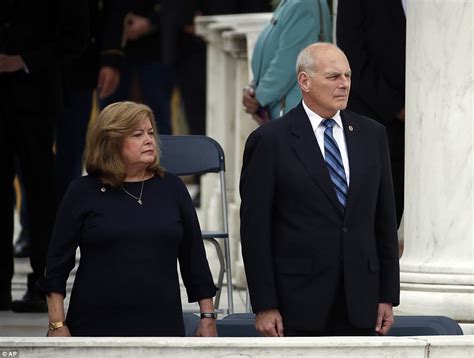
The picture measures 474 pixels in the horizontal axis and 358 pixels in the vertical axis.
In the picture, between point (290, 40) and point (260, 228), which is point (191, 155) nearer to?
point (290, 40)

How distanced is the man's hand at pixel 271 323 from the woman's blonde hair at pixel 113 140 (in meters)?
0.70

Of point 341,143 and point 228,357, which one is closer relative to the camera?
point 228,357

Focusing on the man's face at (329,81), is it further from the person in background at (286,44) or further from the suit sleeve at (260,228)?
the person in background at (286,44)

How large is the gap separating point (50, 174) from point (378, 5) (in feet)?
6.94

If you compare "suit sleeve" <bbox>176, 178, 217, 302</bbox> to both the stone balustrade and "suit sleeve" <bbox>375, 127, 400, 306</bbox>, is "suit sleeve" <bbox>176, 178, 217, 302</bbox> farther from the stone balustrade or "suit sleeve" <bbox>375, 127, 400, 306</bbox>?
the stone balustrade

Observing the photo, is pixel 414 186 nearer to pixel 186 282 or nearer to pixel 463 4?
pixel 463 4

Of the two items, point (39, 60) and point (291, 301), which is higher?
point (39, 60)

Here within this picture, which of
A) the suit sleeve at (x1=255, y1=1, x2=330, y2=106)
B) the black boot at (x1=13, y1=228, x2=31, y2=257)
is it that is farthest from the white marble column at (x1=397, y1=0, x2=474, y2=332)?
the black boot at (x1=13, y1=228, x2=31, y2=257)

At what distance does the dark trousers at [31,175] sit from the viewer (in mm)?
9953

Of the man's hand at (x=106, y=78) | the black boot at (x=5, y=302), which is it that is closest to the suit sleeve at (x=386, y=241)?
the black boot at (x=5, y=302)

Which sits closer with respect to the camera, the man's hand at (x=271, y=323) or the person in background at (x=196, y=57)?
the man's hand at (x=271, y=323)

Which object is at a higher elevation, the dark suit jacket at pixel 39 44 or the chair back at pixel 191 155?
the dark suit jacket at pixel 39 44

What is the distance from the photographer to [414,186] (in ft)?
28.2

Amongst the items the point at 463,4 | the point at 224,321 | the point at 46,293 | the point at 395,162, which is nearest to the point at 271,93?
the point at 395,162
